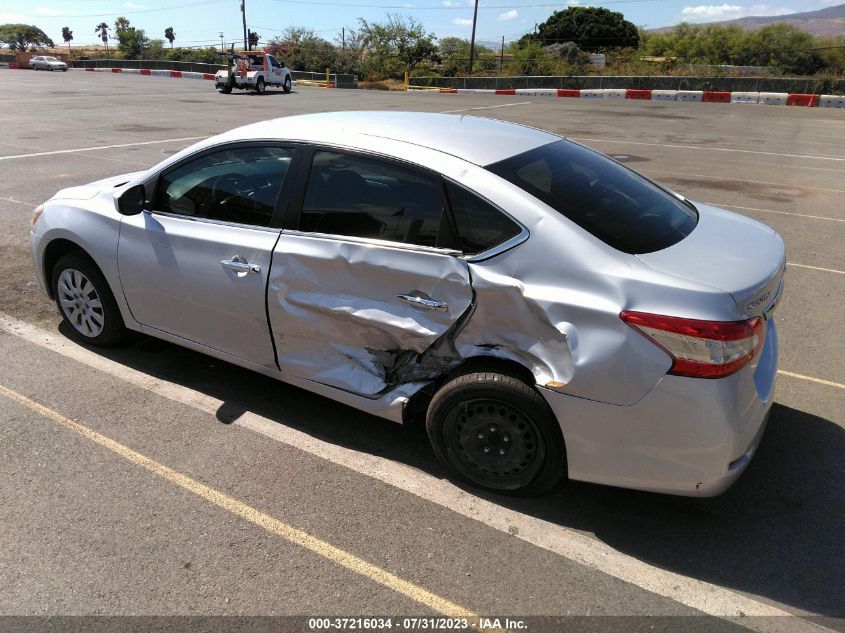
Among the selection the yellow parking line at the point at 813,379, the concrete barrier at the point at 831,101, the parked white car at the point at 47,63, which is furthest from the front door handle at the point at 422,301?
the parked white car at the point at 47,63

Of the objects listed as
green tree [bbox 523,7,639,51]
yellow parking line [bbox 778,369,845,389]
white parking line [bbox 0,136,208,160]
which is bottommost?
white parking line [bbox 0,136,208,160]

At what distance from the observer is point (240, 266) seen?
11.6 ft

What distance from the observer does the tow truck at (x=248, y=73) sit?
32.4 meters

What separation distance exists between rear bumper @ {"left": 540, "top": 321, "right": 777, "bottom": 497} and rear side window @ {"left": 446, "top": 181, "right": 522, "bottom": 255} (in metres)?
0.71

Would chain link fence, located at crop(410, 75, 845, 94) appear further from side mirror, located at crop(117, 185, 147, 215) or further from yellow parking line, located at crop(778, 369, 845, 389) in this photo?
side mirror, located at crop(117, 185, 147, 215)

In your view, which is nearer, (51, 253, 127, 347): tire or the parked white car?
(51, 253, 127, 347): tire

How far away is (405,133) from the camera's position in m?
3.41

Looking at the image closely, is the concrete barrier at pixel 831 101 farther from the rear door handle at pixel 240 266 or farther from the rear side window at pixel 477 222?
the rear door handle at pixel 240 266

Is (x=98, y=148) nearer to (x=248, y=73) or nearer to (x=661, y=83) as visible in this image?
(x=248, y=73)

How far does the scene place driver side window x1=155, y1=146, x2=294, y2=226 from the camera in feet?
11.8

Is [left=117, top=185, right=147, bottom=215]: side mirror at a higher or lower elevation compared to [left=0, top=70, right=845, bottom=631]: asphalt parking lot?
higher

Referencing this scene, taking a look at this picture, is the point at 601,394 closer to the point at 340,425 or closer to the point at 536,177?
the point at 536,177

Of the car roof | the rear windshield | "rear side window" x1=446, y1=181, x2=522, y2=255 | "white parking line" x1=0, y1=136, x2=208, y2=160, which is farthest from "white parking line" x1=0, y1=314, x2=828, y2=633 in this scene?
"white parking line" x1=0, y1=136, x2=208, y2=160

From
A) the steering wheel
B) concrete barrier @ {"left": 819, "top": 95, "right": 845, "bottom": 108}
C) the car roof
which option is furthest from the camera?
concrete barrier @ {"left": 819, "top": 95, "right": 845, "bottom": 108}
